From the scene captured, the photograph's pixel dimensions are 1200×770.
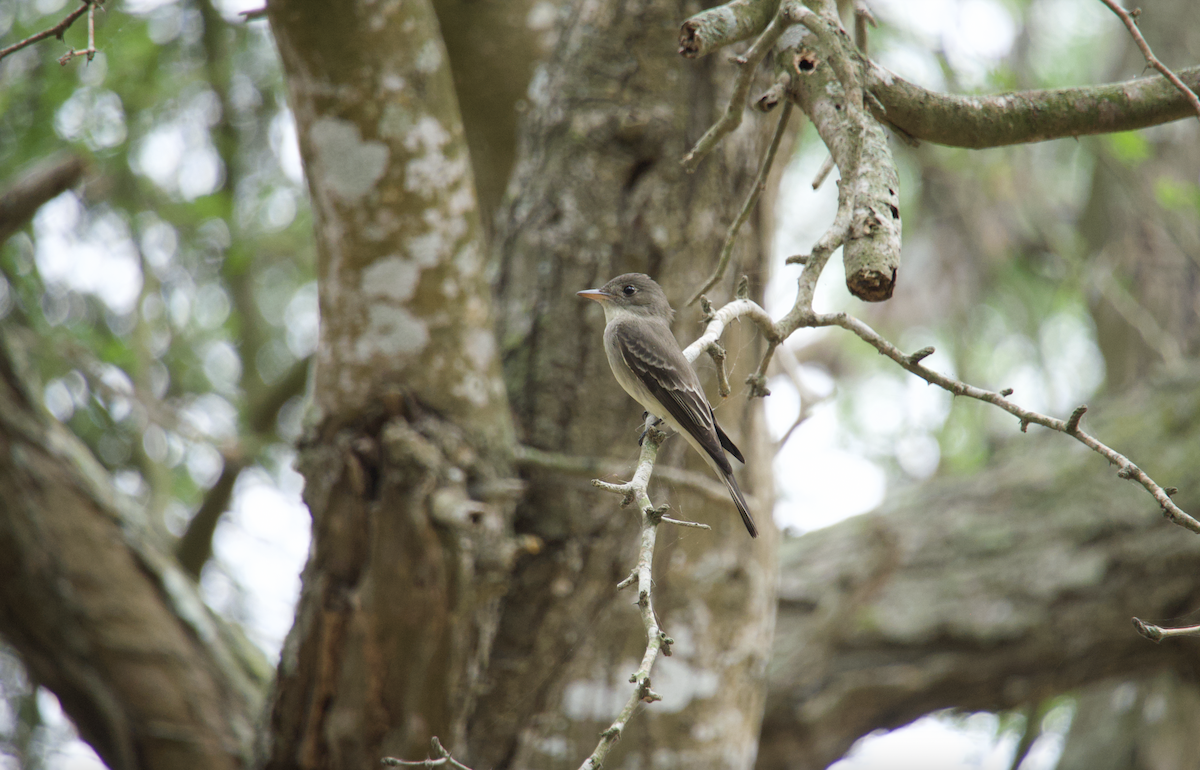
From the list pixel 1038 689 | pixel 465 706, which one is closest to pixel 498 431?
pixel 465 706

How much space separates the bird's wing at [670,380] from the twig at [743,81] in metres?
0.84

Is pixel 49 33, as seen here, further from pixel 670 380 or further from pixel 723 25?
pixel 670 380

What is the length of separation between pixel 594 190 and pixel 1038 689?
11.7 ft

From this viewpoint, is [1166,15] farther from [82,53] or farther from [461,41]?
[82,53]

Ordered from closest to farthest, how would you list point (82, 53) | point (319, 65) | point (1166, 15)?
point (82, 53) → point (319, 65) → point (1166, 15)

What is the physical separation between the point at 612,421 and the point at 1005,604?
2.40m

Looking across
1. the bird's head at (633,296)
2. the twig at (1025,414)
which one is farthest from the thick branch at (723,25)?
the bird's head at (633,296)

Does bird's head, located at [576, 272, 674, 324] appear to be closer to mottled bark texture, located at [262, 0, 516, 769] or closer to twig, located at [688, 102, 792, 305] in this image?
mottled bark texture, located at [262, 0, 516, 769]

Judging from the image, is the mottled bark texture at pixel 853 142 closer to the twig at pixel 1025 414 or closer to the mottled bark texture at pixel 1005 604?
the twig at pixel 1025 414

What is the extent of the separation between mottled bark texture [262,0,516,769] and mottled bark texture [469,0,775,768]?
365 mm

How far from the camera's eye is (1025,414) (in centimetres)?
183

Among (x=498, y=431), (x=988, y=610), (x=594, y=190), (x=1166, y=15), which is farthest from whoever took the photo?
(x=1166, y=15)

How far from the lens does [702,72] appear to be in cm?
396

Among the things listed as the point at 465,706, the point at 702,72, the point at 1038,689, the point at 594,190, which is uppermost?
the point at 702,72
